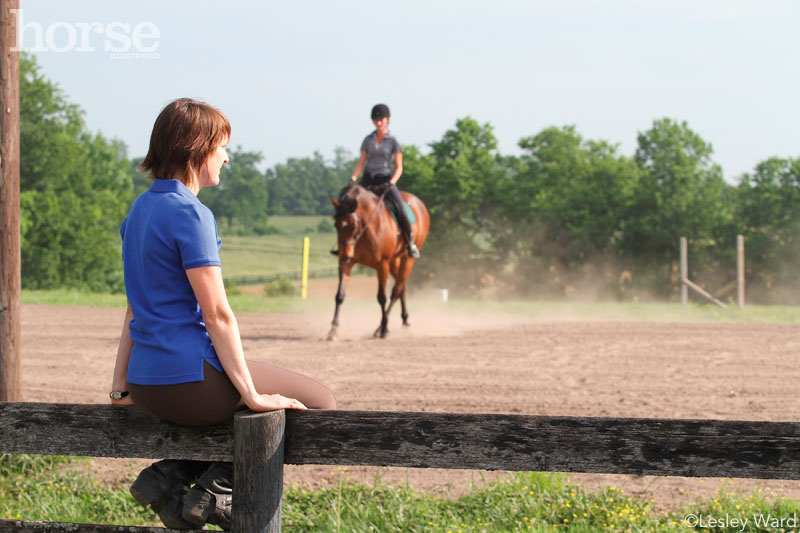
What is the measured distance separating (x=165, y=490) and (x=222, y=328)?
27.2 inches

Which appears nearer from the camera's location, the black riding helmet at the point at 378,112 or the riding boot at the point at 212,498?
the riding boot at the point at 212,498

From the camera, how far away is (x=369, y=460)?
9.14ft

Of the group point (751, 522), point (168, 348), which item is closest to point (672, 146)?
point (751, 522)

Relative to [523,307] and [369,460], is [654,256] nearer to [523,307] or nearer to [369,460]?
[523,307]

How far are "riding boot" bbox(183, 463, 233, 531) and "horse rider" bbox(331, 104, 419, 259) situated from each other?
9.56 m

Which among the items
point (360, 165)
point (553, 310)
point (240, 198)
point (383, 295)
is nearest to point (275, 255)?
point (240, 198)

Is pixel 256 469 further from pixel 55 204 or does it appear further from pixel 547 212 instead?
pixel 55 204

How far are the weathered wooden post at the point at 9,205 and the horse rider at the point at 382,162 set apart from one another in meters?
7.28

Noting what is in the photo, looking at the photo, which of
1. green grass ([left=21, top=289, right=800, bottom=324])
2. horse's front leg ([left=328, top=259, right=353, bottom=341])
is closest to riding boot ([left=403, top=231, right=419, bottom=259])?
horse's front leg ([left=328, top=259, right=353, bottom=341])

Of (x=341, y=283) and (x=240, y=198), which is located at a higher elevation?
(x=240, y=198)

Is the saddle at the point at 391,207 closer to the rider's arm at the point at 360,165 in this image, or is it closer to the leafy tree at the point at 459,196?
the rider's arm at the point at 360,165

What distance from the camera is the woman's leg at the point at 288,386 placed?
113 inches

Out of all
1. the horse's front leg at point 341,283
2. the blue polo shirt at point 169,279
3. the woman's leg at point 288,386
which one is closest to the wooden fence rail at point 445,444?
the woman's leg at point 288,386

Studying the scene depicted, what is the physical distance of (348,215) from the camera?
40.8ft
